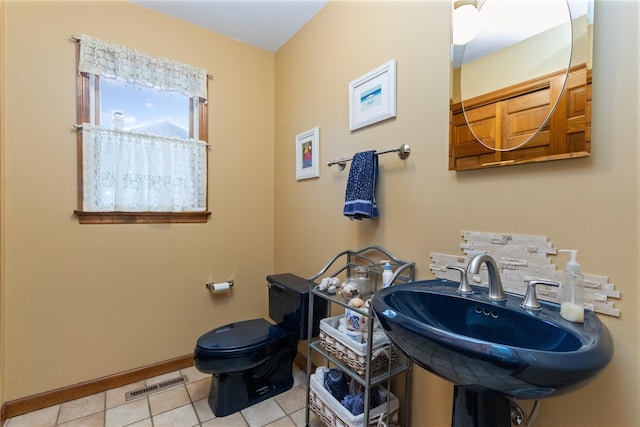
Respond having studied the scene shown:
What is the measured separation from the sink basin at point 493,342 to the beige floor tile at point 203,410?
1325 mm

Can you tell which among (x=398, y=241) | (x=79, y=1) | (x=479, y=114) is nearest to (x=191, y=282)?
(x=398, y=241)

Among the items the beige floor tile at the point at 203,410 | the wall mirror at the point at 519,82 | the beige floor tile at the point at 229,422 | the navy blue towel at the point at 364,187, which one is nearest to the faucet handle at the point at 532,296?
the wall mirror at the point at 519,82

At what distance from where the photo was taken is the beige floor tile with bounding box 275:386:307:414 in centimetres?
172

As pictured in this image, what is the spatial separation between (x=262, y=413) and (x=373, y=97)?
71.9 inches

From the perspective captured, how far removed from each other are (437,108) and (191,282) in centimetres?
192

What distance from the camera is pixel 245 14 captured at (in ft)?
6.50

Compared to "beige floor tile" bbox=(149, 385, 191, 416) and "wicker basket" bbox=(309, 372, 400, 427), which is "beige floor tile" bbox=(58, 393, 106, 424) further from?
"wicker basket" bbox=(309, 372, 400, 427)

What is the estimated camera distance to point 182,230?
210 cm

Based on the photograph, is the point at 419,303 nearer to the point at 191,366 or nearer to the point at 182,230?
the point at 182,230

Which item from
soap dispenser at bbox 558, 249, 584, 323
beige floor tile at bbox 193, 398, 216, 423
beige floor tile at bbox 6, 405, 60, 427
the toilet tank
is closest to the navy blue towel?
the toilet tank

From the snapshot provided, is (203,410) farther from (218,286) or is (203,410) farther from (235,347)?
(218,286)

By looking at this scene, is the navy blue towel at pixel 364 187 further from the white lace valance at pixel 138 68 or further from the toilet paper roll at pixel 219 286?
the white lace valance at pixel 138 68

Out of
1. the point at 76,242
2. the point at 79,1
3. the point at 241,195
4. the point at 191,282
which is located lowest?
the point at 191,282

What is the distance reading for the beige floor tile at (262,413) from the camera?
161 cm
